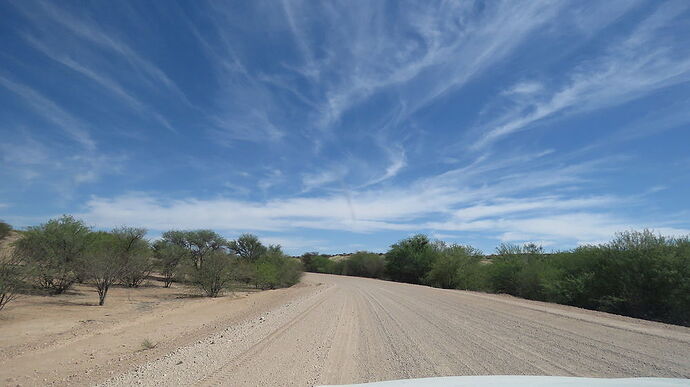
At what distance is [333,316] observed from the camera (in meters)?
16.1

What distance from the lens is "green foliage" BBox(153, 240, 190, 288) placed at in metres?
40.1

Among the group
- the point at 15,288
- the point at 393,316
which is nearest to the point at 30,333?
the point at 15,288

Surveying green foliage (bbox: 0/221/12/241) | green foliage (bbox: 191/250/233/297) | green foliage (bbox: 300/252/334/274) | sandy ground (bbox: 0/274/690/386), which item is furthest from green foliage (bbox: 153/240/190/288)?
green foliage (bbox: 300/252/334/274)

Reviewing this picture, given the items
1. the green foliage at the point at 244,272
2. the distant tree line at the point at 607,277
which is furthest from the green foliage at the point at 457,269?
the green foliage at the point at 244,272

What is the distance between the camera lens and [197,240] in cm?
4888

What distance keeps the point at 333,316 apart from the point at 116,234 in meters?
31.5

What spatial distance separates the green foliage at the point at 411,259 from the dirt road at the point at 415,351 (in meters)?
41.3

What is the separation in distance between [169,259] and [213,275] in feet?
36.1

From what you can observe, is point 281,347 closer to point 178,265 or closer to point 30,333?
point 30,333

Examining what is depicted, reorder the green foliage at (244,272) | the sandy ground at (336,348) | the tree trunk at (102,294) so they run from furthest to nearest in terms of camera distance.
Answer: the green foliage at (244,272)
the tree trunk at (102,294)
the sandy ground at (336,348)

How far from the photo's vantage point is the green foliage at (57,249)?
24914 millimetres

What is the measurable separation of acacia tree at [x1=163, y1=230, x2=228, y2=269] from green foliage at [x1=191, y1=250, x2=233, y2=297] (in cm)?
1304

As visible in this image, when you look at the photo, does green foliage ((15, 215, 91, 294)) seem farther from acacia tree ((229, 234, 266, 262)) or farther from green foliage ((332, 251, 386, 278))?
green foliage ((332, 251, 386, 278))

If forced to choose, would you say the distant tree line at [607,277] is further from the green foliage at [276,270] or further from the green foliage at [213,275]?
the green foliage at [213,275]
